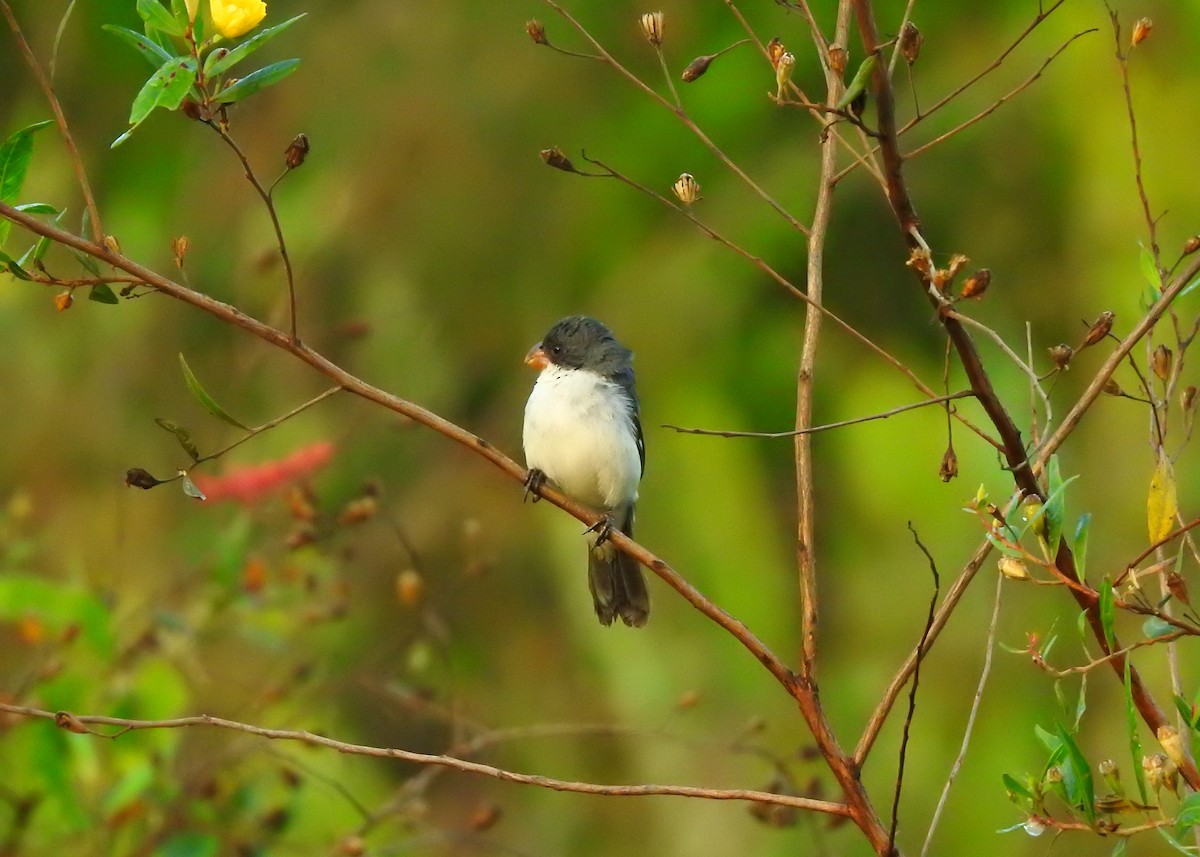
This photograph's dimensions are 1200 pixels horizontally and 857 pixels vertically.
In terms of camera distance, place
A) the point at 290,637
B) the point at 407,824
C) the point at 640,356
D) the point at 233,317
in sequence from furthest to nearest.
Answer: the point at 640,356 < the point at 290,637 < the point at 407,824 < the point at 233,317

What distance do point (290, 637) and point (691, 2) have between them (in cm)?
302

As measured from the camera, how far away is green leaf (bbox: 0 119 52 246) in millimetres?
1689

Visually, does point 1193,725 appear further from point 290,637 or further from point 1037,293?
point 1037,293

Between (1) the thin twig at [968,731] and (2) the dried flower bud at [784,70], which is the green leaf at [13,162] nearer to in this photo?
(2) the dried flower bud at [784,70]

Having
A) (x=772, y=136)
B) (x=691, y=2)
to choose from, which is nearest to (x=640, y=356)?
(x=772, y=136)

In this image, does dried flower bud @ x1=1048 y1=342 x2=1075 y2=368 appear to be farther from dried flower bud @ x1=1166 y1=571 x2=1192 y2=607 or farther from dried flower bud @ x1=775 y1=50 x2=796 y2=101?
dried flower bud @ x1=775 y1=50 x2=796 y2=101

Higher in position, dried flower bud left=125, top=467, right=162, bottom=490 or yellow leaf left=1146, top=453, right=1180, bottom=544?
yellow leaf left=1146, top=453, right=1180, bottom=544

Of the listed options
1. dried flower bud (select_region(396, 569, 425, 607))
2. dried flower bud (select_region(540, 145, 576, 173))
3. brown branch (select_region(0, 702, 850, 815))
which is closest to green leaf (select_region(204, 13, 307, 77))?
dried flower bud (select_region(540, 145, 576, 173))

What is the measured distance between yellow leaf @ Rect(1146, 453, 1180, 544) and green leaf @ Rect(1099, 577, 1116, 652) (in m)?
0.12

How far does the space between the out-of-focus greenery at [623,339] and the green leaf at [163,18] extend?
7.71 ft

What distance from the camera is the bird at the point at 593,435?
3.74m

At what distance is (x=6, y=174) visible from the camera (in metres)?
1.70

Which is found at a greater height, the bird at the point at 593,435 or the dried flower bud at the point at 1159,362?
the dried flower bud at the point at 1159,362

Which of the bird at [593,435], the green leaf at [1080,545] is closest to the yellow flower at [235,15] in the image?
the green leaf at [1080,545]
